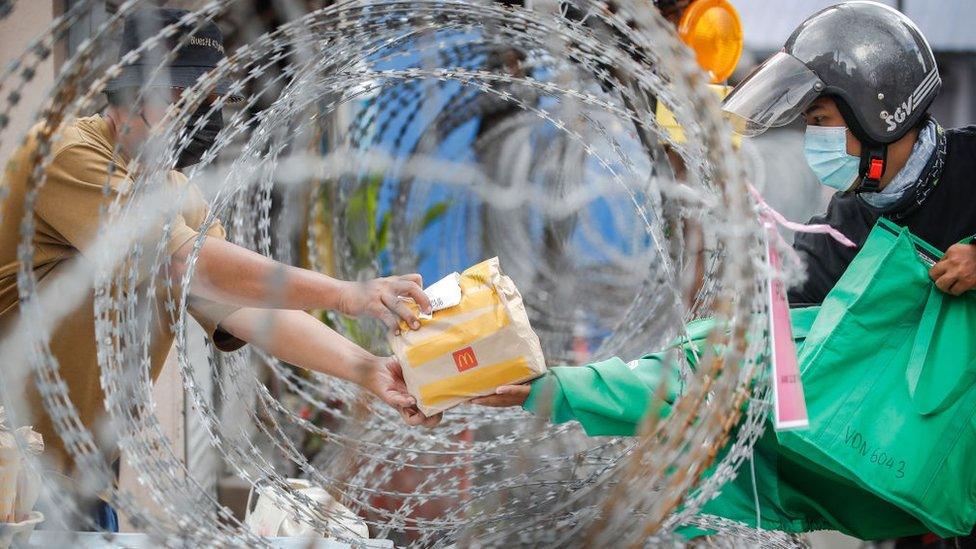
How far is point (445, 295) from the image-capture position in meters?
2.77

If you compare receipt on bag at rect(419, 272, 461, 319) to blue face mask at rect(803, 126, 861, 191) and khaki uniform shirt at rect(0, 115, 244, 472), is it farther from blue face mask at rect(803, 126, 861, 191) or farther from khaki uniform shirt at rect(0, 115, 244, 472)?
blue face mask at rect(803, 126, 861, 191)

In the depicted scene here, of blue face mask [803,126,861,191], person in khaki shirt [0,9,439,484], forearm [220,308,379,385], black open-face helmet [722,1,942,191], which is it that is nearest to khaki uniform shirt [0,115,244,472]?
person in khaki shirt [0,9,439,484]

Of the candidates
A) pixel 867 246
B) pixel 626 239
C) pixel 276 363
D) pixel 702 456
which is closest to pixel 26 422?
pixel 276 363

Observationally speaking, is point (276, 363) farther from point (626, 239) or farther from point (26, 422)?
point (626, 239)

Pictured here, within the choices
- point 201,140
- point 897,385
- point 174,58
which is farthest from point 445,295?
point 897,385

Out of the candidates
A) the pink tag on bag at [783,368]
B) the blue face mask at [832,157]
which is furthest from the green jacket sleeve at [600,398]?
the blue face mask at [832,157]

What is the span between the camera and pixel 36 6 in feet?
15.9

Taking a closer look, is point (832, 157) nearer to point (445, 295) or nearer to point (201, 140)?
point (445, 295)

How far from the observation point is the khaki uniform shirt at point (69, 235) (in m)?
2.92

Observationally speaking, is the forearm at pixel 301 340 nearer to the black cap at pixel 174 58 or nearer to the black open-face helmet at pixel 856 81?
the black cap at pixel 174 58

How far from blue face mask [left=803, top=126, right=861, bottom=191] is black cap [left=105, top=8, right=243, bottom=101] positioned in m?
1.78

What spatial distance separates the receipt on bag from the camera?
275cm

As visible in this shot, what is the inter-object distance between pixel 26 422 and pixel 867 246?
7.74 ft

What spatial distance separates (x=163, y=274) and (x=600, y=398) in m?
1.39
